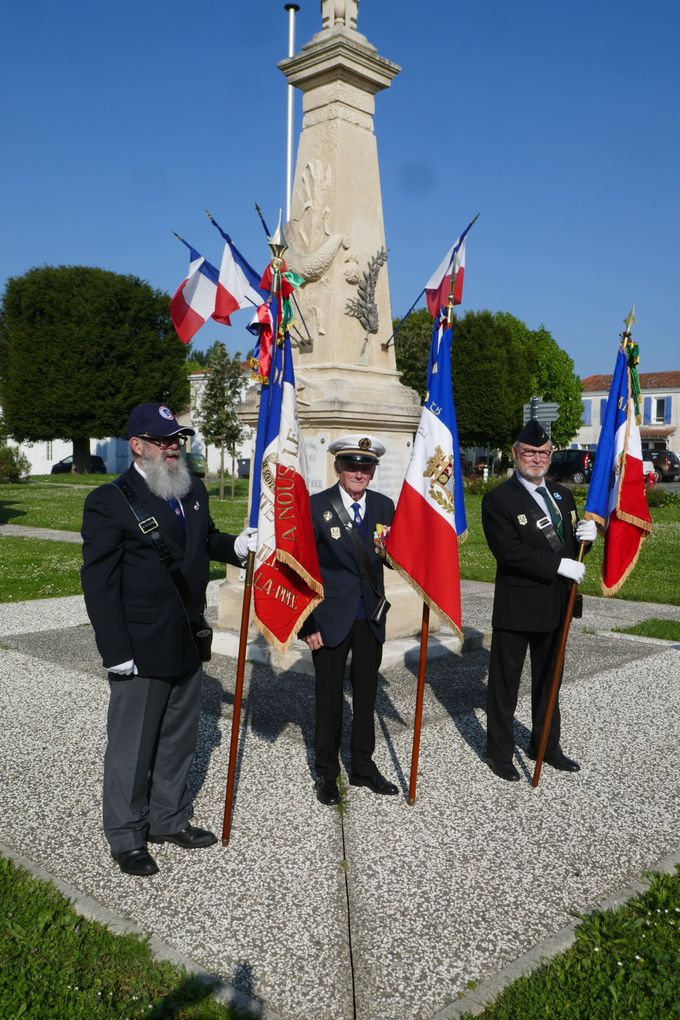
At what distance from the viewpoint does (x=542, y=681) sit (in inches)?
205

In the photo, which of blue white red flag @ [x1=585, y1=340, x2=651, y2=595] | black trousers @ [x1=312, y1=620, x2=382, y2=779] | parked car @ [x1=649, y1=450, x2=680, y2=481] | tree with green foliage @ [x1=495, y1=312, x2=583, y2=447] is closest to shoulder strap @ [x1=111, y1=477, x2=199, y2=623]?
black trousers @ [x1=312, y1=620, x2=382, y2=779]

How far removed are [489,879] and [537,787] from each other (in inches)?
45.1

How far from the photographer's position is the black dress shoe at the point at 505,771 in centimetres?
497

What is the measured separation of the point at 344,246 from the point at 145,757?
560 centimetres

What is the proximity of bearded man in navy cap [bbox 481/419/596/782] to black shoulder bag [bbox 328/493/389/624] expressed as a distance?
722 millimetres

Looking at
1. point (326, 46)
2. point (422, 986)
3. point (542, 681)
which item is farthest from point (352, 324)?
point (422, 986)

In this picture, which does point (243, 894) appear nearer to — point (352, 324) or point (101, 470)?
point (352, 324)

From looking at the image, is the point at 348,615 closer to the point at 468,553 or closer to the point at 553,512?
the point at 553,512

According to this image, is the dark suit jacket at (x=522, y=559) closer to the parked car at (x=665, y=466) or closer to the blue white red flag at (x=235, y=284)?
the blue white red flag at (x=235, y=284)

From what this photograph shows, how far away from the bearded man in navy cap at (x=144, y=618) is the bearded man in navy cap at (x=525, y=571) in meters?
1.86

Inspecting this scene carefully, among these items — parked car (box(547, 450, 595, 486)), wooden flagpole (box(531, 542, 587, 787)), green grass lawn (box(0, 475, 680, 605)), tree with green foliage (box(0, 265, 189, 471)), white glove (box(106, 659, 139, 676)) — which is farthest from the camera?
tree with green foliage (box(0, 265, 189, 471))

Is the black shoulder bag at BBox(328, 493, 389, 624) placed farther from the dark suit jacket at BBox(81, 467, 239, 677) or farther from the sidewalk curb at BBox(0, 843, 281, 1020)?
the sidewalk curb at BBox(0, 843, 281, 1020)

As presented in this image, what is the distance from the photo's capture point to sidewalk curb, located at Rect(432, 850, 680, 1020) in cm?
293

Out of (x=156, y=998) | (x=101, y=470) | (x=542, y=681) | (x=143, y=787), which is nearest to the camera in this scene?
(x=156, y=998)
